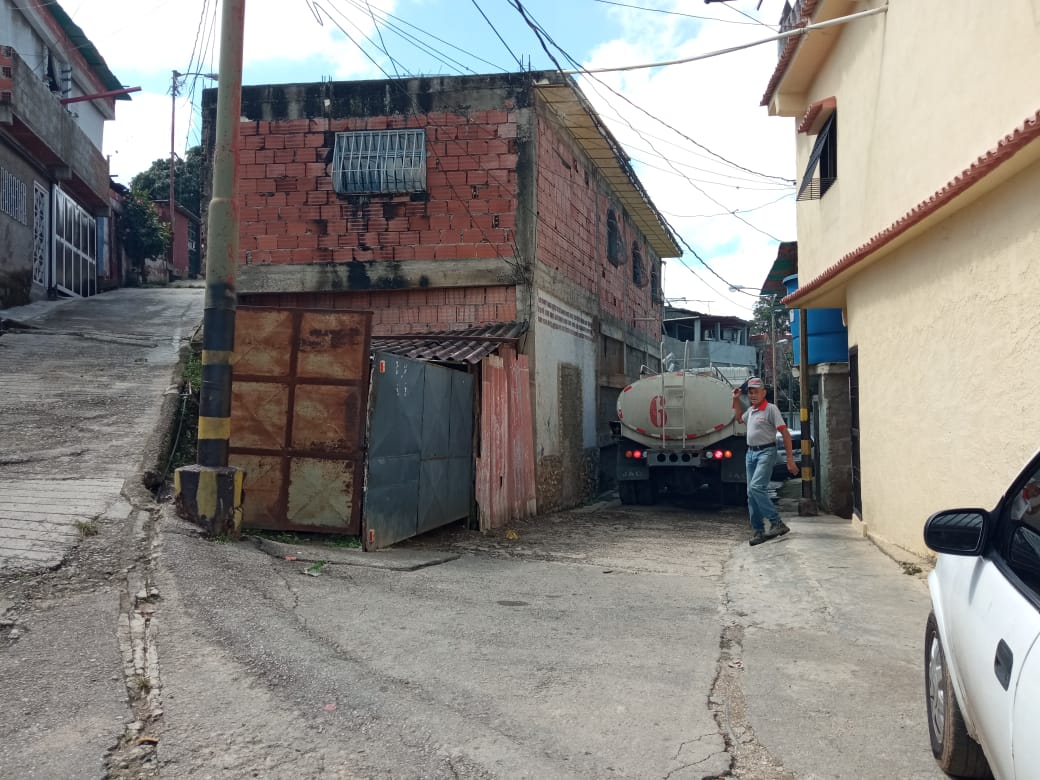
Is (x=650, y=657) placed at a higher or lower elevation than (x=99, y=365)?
lower

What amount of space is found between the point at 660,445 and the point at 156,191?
29955 mm

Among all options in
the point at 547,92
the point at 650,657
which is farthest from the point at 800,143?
the point at 650,657

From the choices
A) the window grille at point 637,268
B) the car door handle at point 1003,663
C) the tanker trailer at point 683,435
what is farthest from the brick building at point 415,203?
the car door handle at point 1003,663

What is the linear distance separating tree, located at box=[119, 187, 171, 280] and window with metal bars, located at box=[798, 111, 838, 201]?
1897 centimetres

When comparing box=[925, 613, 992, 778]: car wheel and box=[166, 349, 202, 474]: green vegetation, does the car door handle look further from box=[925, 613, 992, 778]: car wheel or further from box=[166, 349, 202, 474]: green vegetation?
box=[166, 349, 202, 474]: green vegetation

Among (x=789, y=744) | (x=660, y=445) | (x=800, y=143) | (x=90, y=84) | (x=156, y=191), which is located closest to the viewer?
(x=789, y=744)

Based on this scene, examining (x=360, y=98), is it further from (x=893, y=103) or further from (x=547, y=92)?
(x=893, y=103)

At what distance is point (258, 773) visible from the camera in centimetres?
303

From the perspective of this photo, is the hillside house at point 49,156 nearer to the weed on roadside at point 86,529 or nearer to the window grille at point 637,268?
the weed on roadside at point 86,529

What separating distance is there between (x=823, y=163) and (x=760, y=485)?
14.6ft

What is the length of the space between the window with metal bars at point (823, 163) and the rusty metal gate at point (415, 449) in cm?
500

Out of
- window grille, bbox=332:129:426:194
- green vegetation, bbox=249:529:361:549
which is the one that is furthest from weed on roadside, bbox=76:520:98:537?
window grille, bbox=332:129:426:194

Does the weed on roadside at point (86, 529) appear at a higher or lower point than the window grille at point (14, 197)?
lower

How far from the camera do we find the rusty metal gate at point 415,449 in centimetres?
752
